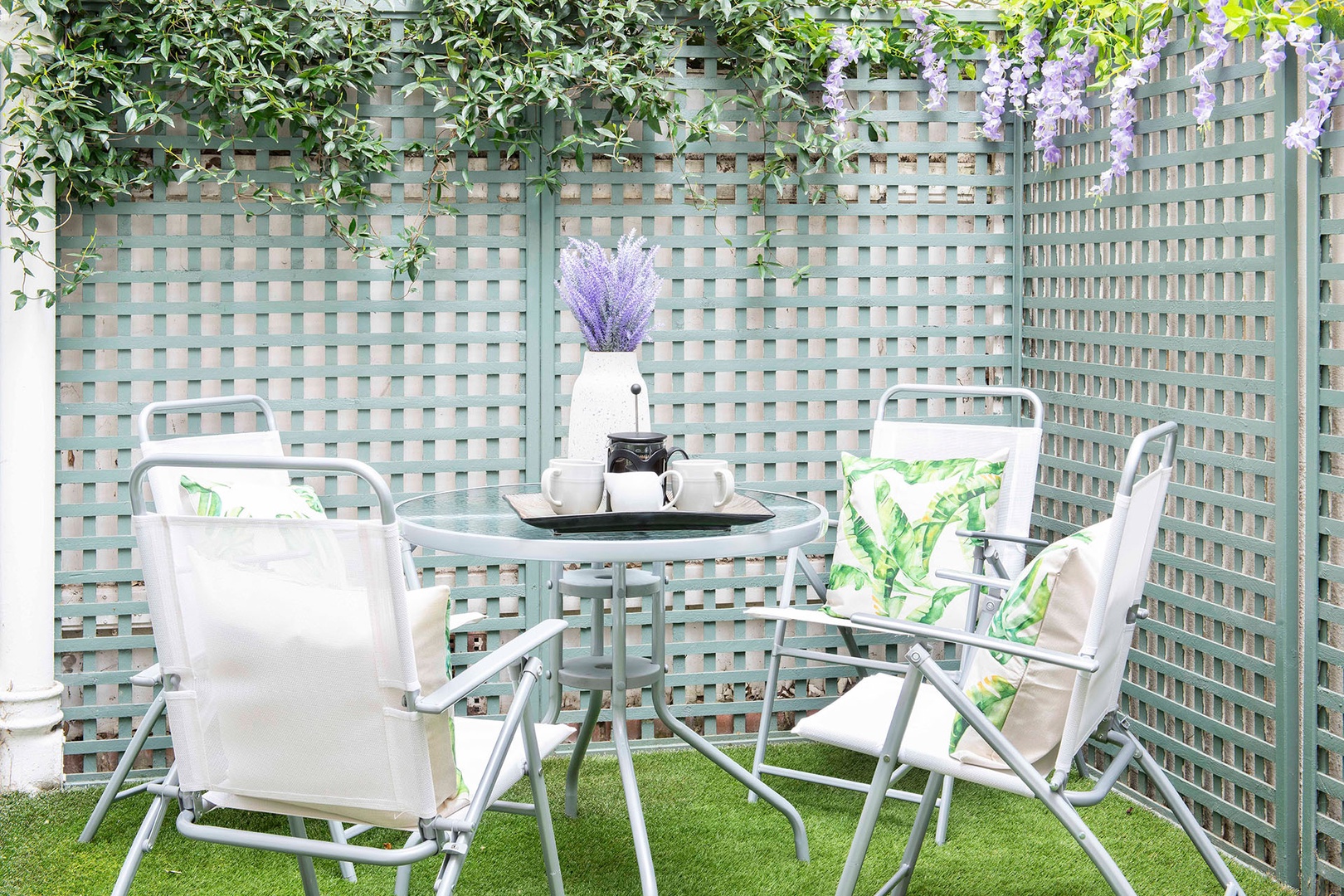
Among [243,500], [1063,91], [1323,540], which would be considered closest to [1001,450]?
[1323,540]

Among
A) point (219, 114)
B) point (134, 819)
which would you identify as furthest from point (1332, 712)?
point (219, 114)

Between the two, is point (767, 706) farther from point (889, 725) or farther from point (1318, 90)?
point (1318, 90)

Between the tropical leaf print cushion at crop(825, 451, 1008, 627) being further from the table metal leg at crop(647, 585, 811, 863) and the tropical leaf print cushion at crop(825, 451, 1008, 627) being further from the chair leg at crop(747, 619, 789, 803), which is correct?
the table metal leg at crop(647, 585, 811, 863)

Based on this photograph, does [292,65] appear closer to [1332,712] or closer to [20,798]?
[20,798]

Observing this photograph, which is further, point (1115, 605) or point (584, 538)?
point (584, 538)

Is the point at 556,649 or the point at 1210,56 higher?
the point at 1210,56

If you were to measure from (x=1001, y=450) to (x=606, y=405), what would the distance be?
1.07 m

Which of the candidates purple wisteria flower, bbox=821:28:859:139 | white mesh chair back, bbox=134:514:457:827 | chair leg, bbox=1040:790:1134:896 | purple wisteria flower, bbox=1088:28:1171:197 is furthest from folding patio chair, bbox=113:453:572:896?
purple wisteria flower, bbox=821:28:859:139

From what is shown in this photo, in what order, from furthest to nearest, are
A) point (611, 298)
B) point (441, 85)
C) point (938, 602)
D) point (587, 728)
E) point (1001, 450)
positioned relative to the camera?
point (441, 85), point (1001, 450), point (938, 602), point (587, 728), point (611, 298)

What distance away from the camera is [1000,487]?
321cm

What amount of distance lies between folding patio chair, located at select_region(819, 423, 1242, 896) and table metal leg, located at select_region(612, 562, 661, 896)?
1.49 feet

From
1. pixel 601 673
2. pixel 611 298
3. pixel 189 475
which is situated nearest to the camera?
pixel 189 475

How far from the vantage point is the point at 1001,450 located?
3.26m

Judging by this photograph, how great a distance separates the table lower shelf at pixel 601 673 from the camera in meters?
2.85
